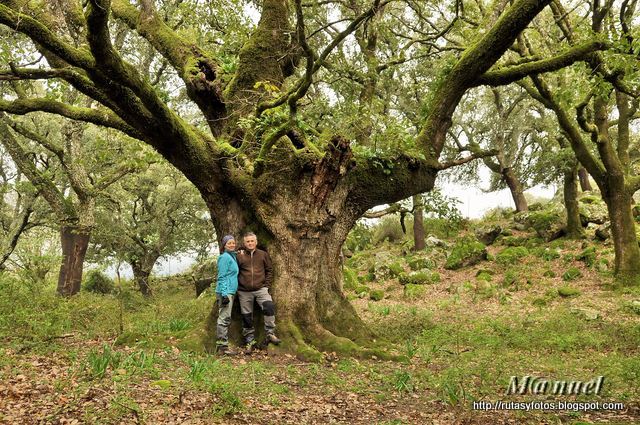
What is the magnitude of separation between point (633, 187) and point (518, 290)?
4.71 m

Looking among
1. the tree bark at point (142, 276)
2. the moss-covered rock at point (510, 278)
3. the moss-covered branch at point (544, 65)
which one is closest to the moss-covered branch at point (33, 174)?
the tree bark at point (142, 276)

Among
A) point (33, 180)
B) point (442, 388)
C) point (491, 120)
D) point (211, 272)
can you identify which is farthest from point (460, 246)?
point (33, 180)

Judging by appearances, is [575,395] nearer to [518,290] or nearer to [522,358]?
[522,358]

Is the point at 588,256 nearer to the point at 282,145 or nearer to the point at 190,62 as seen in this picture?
the point at 282,145

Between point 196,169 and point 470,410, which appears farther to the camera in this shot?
point 196,169

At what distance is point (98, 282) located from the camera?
23.7m

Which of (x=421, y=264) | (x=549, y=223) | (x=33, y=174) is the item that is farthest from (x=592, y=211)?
(x=33, y=174)

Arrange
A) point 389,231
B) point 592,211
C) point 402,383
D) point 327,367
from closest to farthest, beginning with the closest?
1. point 402,383
2. point 327,367
3. point 592,211
4. point 389,231

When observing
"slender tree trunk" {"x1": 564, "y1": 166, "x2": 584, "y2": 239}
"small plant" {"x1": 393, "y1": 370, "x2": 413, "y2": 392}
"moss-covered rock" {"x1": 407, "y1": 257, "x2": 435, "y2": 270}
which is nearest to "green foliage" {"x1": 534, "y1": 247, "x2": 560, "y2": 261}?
"slender tree trunk" {"x1": 564, "y1": 166, "x2": 584, "y2": 239}

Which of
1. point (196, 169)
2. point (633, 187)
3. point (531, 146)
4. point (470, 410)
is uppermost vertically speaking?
point (531, 146)

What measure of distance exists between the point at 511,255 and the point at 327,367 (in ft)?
44.1

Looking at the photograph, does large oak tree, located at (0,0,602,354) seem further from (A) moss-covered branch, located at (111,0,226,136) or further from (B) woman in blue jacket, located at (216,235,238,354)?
(B) woman in blue jacket, located at (216,235,238,354)

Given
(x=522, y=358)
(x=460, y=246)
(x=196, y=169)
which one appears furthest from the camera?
(x=460, y=246)

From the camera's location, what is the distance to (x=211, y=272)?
21.8 m
